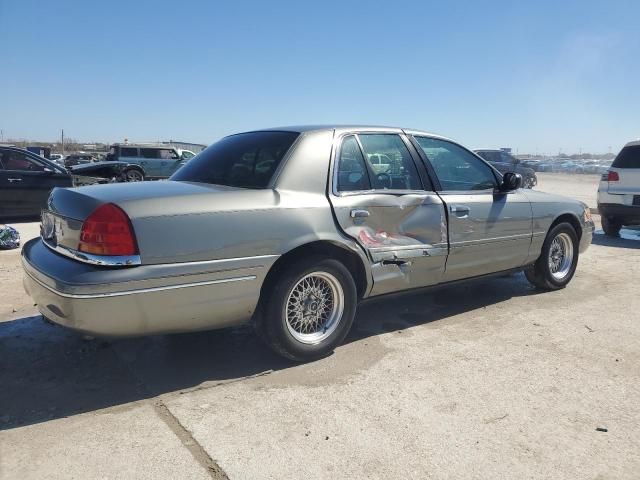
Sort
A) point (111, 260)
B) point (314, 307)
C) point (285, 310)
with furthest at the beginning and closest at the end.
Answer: point (314, 307), point (285, 310), point (111, 260)

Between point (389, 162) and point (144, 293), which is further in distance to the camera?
point (389, 162)

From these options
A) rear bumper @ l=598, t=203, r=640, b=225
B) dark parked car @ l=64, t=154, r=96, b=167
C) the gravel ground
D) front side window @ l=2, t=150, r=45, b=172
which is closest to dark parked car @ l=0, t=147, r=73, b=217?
front side window @ l=2, t=150, r=45, b=172

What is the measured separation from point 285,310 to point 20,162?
7976 millimetres

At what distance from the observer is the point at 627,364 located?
3674 millimetres

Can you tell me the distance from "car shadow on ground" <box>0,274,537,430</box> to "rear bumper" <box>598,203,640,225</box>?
621 cm

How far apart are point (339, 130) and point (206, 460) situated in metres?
2.38

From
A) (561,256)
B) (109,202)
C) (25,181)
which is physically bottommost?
(561,256)

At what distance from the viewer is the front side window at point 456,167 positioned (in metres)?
4.41

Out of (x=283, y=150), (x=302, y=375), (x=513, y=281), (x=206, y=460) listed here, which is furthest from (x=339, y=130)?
(x=513, y=281)

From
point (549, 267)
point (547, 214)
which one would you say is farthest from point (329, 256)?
point (549, 267)

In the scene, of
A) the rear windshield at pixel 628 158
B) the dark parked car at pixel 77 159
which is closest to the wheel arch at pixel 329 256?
the rear windshield at pixel 628 158

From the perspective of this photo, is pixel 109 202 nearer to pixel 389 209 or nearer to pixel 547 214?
pixel 389 209

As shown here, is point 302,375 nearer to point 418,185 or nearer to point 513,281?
point 418,185

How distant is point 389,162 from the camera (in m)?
4.09
